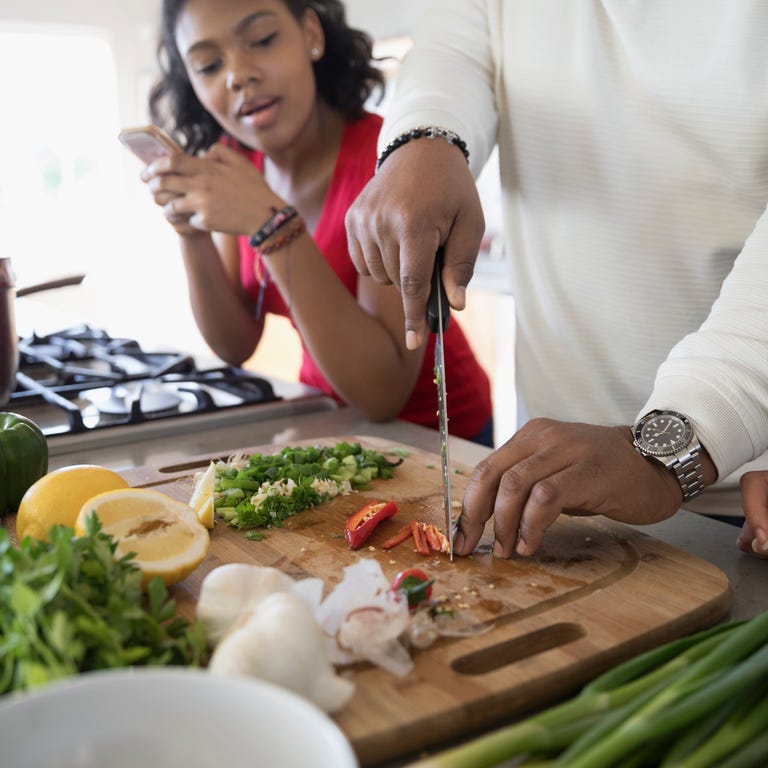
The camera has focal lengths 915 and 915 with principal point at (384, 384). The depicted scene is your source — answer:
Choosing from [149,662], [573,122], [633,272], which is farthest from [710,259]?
[149,662]

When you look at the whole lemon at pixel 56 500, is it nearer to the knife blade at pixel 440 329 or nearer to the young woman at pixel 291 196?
the knife blade at pixel 440 329

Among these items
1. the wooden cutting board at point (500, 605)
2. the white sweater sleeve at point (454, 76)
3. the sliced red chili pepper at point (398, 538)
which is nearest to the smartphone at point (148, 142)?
the white sweater sleeve at point (454, 76)

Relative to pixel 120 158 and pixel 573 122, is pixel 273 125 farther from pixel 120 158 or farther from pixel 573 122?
pixel 120 158

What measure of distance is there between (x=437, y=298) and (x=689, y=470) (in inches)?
15.8

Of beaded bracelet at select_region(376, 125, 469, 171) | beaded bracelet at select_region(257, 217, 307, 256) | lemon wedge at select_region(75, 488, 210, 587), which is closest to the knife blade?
beaded bracelet at select_region(376, 125, 469, 171)

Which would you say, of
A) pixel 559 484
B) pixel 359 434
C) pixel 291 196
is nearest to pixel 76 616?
pixel 559 484

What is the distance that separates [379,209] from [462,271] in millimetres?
151

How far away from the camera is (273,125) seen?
86.2 inches

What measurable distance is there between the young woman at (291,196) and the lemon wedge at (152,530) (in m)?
0.86

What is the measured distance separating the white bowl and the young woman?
1.33 meters

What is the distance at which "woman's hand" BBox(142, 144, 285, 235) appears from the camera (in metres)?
2.04

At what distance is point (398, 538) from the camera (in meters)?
1.25

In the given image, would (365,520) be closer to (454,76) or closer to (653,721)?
(653,721)

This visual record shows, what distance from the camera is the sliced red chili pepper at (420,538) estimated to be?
3.95 ft
